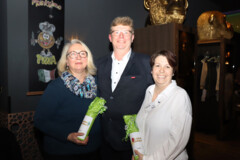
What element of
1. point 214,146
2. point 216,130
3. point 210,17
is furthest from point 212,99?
point 210,17

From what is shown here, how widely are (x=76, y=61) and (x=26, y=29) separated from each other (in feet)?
2.95

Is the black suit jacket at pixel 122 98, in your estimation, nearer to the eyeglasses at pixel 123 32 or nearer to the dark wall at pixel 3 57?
the eyeglasses at pixel 123 32

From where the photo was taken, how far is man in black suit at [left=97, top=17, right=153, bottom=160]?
1707 mm

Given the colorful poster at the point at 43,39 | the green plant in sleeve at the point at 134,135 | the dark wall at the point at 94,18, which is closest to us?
the green plant in sleeve at the point at 134,135

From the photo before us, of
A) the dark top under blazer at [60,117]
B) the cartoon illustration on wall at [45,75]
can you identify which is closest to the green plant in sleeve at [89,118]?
the dark top under blazer at [60,117]

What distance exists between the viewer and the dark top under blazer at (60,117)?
1551 millimetres

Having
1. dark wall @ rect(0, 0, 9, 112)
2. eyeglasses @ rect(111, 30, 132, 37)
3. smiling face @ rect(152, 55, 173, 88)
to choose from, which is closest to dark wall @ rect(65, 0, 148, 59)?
dark wall @ rect(0, 0, 9, 112)

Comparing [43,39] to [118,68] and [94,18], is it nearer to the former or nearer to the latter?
[94,18]

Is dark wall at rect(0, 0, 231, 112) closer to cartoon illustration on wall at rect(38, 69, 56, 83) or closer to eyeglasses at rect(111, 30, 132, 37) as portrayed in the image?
cartoon illustration on wall at rect(38, 69, 56, 83)

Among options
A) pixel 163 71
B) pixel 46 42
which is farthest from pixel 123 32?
pixel 46 42

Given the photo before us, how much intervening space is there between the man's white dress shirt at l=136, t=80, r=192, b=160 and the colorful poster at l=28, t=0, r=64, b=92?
1363mm

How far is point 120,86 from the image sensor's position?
1718 mm

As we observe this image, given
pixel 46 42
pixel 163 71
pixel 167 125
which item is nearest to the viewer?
pixel 167 125

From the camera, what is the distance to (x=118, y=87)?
1721 millimetres
